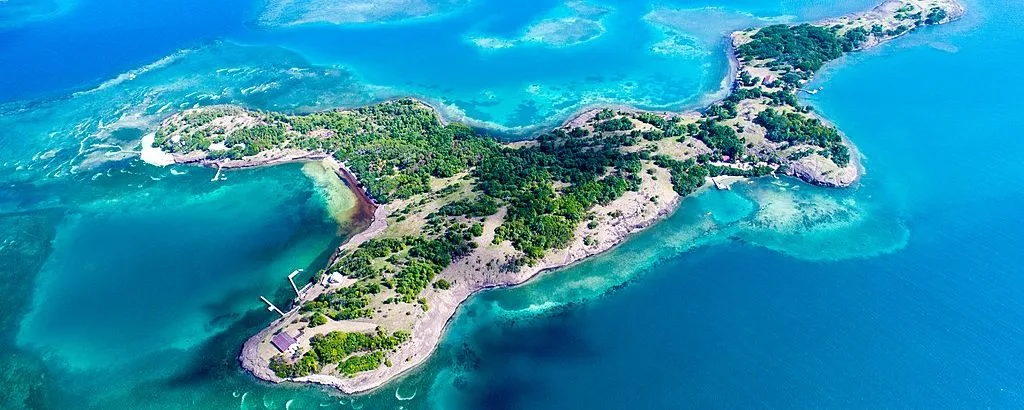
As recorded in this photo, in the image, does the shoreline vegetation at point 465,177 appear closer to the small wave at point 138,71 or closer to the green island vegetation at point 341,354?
the green island vegetation at point 341,354

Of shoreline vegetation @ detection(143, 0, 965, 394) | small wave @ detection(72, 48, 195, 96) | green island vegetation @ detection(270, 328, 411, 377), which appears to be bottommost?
green island vegetation @ detection(270, 328, 411, 377)

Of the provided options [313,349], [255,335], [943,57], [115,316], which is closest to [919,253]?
[943,57]

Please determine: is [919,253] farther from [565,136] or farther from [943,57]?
[943,57]

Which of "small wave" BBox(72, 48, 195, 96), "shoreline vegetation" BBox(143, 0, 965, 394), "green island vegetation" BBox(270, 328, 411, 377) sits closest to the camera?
"green island vegetation" BBox(270, 328, 411, 377)

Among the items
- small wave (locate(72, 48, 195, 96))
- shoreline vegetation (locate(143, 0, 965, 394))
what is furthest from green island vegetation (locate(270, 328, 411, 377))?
small wave (locate(72, 48, 195, 96))

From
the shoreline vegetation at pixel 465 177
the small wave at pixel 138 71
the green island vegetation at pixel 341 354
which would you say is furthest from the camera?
the small wave at pixel 138 71

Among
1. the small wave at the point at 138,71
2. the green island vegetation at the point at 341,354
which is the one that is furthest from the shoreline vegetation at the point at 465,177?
the small wave at the point at 138,71

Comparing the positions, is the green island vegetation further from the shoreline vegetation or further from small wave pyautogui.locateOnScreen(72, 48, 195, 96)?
small wave pyautogui.locateOnScreen(72, 48, 195, 96)

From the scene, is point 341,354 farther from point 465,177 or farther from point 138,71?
point 138,71
